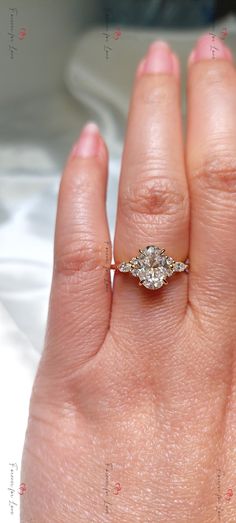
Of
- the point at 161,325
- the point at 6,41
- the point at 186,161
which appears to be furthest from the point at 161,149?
the point at 6,41

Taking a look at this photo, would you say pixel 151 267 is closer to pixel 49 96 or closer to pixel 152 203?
pixel 152 203

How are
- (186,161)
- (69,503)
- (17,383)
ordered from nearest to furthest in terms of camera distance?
1. (69,503)
2. (186,161)
3. (17,383)

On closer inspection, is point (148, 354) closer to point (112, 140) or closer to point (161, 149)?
point (161, 149)

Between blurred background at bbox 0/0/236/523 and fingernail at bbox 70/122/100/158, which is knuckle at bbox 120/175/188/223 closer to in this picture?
fingernail at bbox 70/122/100/158

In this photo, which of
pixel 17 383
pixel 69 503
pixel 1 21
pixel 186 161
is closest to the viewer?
pixel 69 503
